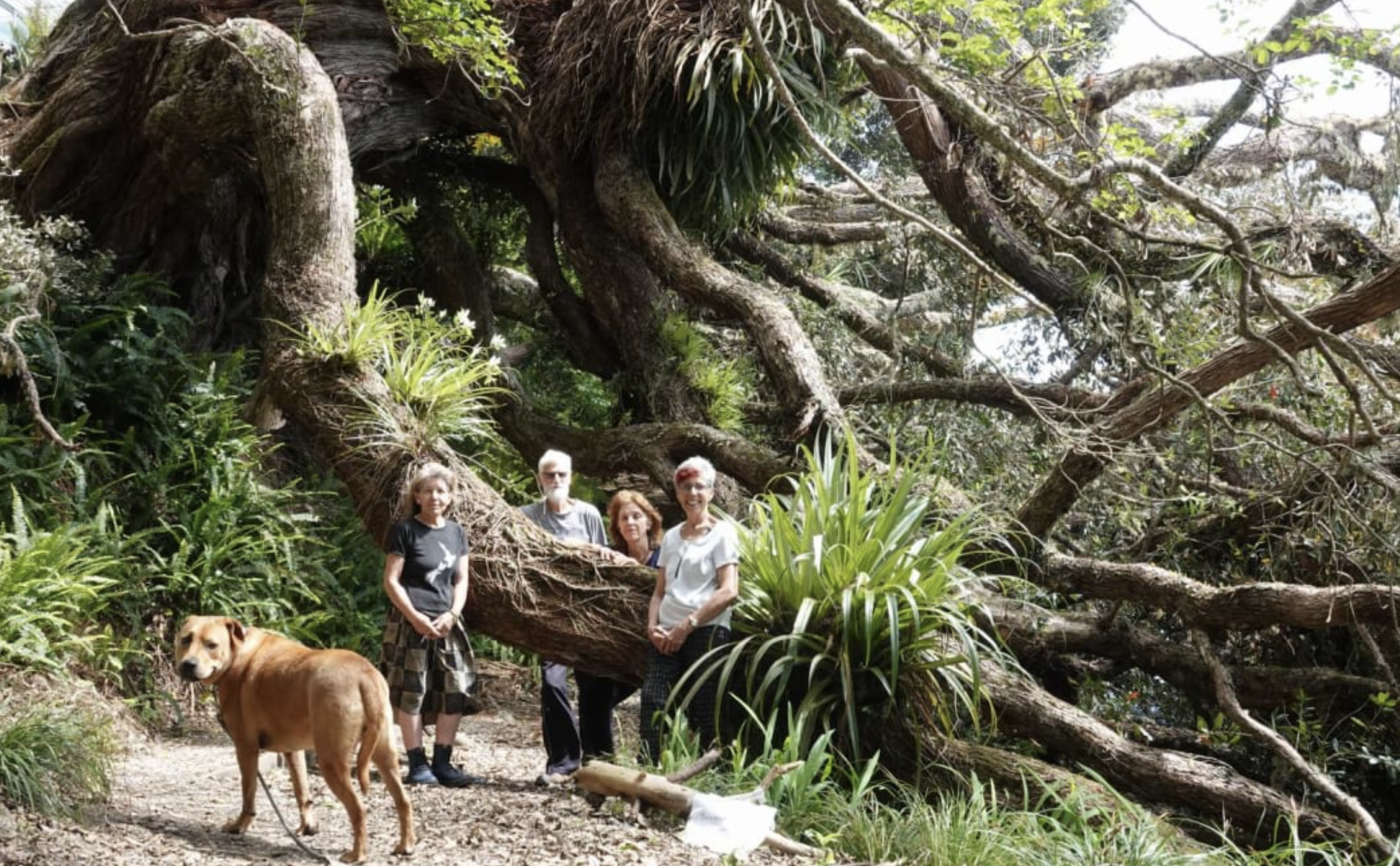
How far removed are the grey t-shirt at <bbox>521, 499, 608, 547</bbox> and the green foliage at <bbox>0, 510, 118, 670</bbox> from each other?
2.43 metres

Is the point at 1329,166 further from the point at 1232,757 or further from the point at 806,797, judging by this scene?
the point at 806,797

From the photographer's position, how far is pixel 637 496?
667cm

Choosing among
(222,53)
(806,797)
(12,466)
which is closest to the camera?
(806,797)

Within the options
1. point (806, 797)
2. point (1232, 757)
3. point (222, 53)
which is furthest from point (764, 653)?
point (222, 53)

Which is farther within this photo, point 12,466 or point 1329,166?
point 1329,166

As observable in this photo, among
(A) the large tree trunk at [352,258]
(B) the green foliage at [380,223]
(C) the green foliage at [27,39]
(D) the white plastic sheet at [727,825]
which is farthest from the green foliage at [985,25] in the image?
(C) the green foliage at [27,39]

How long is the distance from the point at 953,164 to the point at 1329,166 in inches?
186

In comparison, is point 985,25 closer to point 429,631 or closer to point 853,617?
point 853,617

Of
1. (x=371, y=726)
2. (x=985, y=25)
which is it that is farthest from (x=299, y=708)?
(x=985, y=25)

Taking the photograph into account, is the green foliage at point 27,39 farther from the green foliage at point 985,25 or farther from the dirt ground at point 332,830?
the dirt ground at point 332,830

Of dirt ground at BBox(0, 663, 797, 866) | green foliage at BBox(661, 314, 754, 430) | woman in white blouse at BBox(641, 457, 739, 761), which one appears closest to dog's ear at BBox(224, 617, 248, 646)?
dirt ground at BBox(0, 663, 797, 866)

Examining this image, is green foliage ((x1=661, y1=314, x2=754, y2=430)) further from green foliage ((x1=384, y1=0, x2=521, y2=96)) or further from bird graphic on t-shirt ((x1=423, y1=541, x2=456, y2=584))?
bird graphic on t-shirt ((x1=423, y1=541, x2=456, y2=584))

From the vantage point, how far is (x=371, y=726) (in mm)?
4258

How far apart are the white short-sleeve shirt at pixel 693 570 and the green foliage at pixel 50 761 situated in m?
2.39
